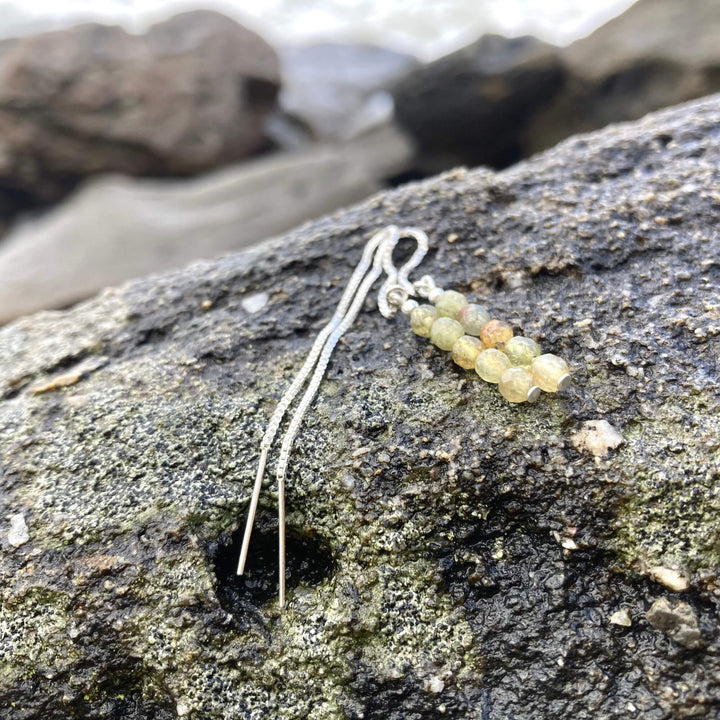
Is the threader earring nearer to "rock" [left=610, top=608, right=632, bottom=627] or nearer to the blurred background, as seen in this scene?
"rock" [left=610, top=608, right=632, bottom=627]

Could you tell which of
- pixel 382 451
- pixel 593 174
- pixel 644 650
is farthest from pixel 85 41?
pixel 644 650

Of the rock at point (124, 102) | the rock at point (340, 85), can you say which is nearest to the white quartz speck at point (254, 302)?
the rock at point (124, 102)

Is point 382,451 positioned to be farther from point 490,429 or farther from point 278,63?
A: point 278,63

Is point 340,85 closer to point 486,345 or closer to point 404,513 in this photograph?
point 486,345

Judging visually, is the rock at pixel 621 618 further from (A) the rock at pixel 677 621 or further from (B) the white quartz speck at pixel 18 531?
(B) the white quartz speck at pixel 18 531

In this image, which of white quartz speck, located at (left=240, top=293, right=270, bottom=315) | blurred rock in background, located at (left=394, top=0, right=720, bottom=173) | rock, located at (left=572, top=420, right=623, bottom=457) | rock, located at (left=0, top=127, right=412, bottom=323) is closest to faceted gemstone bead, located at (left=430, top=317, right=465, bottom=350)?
rock, located at (left=572, top=420, right=623, bottom=457)

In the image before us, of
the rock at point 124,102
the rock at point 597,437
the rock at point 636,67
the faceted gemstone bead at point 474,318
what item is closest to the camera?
the rock at point 597,437
